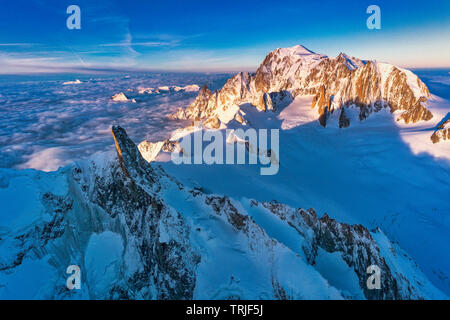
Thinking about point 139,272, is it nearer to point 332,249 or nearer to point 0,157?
point 332,249

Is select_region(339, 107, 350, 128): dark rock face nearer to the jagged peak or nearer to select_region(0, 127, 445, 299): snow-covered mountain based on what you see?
select_region(0, 127, 445, 299): snow-covered mountain

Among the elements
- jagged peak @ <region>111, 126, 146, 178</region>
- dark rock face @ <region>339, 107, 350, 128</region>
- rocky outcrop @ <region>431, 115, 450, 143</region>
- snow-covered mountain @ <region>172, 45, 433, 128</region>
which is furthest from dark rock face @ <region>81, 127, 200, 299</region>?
dark rock face @ <region>339, 107, 350, 128</region>

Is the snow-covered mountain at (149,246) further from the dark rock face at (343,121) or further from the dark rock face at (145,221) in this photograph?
the dark rock face at (343,121)

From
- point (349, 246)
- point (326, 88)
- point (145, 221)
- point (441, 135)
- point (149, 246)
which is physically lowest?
point (349, 246)

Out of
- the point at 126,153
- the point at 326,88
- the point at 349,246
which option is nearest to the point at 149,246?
the point at 126,153

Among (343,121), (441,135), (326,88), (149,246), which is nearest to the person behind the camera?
(149,246)

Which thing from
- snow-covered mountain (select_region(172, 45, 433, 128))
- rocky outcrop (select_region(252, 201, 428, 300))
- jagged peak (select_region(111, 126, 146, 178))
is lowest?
rocky outcrop (select_region(252, 201, 428, 300))

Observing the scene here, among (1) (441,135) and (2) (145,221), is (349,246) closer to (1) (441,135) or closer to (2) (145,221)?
(2) (145,221)
